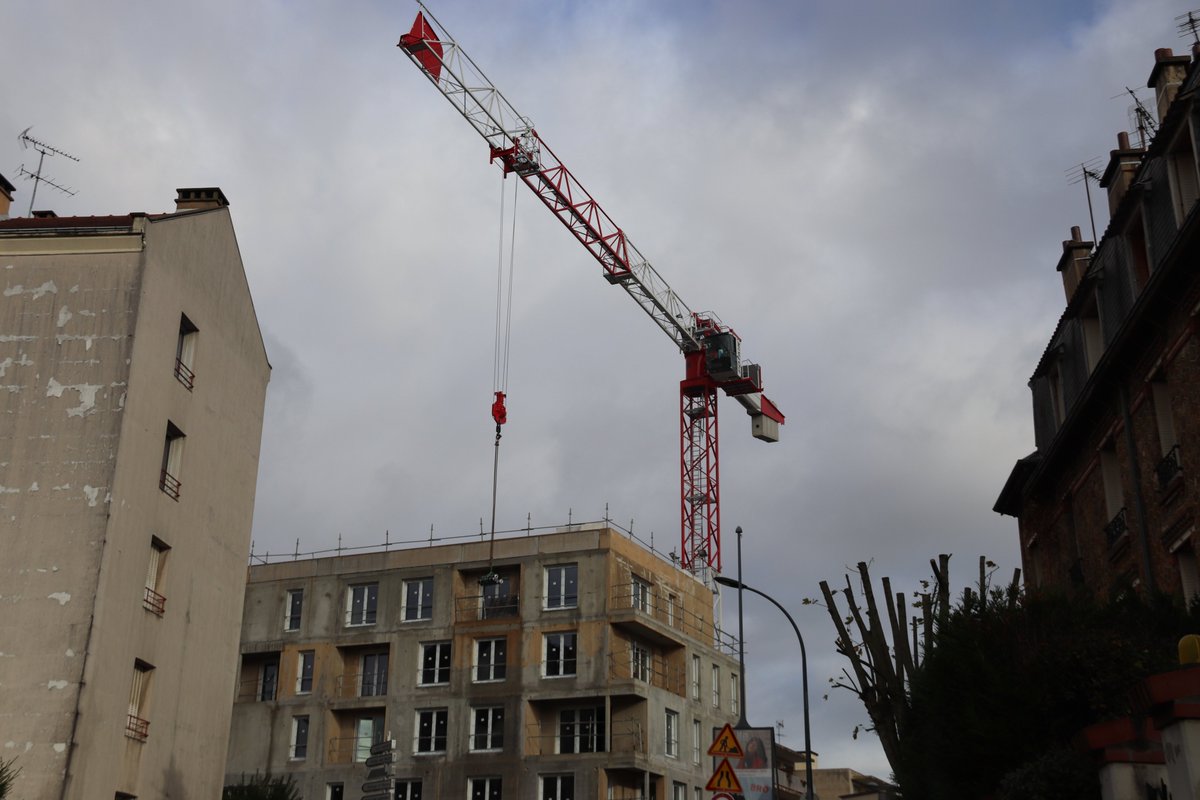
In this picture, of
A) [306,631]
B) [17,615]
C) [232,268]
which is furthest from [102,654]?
[306,631]

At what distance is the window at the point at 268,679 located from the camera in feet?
197

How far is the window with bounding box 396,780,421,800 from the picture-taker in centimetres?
5538

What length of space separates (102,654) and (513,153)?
50023mm

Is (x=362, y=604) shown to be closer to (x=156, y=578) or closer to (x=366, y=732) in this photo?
(x=366, y=732)

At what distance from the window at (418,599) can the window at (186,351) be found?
2853cm

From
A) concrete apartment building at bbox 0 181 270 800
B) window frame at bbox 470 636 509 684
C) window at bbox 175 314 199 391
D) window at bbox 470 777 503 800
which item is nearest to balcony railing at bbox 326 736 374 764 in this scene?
window at bbox 470 777 503 800

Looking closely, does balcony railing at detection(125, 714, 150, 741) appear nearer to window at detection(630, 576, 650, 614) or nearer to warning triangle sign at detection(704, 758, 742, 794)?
warning triangle sign at detection(704, 758, 742, 794)

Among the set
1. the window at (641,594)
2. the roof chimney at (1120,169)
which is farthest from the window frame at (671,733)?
the roof chimney at (1120,169)

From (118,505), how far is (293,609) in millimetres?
33866

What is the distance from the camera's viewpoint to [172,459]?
1252 inches

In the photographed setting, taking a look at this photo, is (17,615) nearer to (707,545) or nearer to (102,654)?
(102,654)

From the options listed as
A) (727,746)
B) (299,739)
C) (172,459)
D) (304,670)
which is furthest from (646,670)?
(727,746)

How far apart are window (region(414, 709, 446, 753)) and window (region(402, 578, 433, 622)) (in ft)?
14.5

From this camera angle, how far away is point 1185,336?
2375cm
